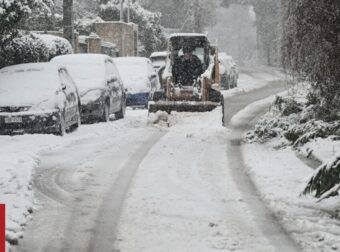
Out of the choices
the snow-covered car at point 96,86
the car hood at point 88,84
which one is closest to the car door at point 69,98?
the snow-covered car at point 96,86

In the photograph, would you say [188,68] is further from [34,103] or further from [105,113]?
[34,103]

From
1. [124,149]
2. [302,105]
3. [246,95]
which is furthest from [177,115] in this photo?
[246,95]

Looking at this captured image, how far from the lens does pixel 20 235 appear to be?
246 inches

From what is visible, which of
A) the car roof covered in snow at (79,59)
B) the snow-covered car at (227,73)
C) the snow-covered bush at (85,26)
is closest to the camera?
the car roof covered in snow at (79,59)

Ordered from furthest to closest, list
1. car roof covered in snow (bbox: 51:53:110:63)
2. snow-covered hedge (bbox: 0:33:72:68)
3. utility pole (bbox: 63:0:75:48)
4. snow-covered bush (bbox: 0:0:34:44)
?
utility pole (bbox: 63:0:75:48) < car roof covered in snow (bbox: 51:53:110:63) < snow-covered hedge (bbox: 0:33:72:68) < snow-covered bush (bbox: 0:0:34:44)

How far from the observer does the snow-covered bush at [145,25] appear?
155 ft

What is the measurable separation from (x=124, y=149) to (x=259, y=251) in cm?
639

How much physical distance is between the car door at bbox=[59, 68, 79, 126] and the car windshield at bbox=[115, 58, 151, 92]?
20.6ft

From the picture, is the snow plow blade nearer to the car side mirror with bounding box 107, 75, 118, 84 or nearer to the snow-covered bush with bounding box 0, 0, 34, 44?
the car side mirror with bounding box 107, 75, 118, 84

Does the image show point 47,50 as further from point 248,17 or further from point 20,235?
point 248,17

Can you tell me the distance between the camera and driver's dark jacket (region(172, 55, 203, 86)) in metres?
19.6

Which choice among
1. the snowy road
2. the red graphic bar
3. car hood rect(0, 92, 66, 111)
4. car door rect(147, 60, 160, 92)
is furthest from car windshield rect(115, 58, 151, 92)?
the red graphic bar

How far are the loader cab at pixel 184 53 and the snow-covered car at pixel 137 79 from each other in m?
1.28

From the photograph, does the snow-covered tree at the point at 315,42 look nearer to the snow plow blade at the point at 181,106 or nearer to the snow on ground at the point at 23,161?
the snow on ground at the point at 23,161
